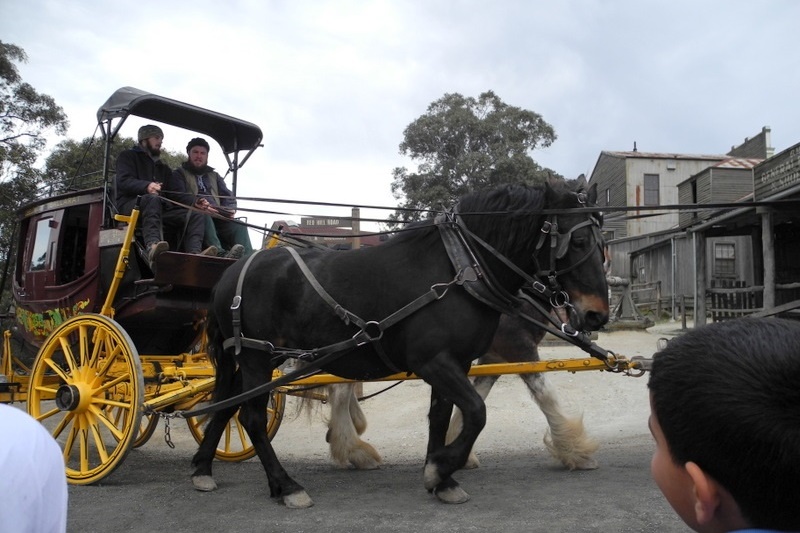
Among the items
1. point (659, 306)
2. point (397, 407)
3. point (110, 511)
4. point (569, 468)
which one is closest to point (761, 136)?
point (659, 306)

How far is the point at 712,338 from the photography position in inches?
38.3

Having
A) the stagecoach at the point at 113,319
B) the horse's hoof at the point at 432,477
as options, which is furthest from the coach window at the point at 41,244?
the horse's hoof at the point at 432,477

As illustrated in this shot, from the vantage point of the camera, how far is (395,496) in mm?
4535

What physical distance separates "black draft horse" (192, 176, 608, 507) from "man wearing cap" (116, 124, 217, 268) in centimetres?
105

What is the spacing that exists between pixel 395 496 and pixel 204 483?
1439mm

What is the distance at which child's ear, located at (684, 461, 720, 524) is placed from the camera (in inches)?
36.7

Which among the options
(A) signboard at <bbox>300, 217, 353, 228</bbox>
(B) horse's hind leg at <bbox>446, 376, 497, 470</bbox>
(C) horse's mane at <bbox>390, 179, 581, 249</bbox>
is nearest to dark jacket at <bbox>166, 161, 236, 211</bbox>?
(A) signboard at <bbox>300, 217, 353, 228</bbox>

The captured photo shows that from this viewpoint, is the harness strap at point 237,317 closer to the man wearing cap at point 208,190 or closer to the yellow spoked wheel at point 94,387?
the yellow spoked wheel at point 94,387

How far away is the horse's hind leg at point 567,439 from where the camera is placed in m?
5.38

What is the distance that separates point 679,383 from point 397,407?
9593 millimetres

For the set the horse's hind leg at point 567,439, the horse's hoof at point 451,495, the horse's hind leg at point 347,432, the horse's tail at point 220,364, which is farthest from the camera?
the horse's hind leg at point 347,432

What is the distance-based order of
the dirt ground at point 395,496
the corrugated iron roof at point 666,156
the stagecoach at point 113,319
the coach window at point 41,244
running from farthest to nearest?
the corrugated iron roof at point 666,156 → the coach window at point 41,244 → the stagecoach at point 113,319 → the dirt ground at point 395,496

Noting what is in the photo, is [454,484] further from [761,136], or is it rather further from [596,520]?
[761,136]

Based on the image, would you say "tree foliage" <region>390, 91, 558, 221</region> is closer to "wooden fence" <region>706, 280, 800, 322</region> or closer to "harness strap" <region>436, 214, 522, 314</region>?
"wooden fence" <region>706, 280, 800, 322</region>
